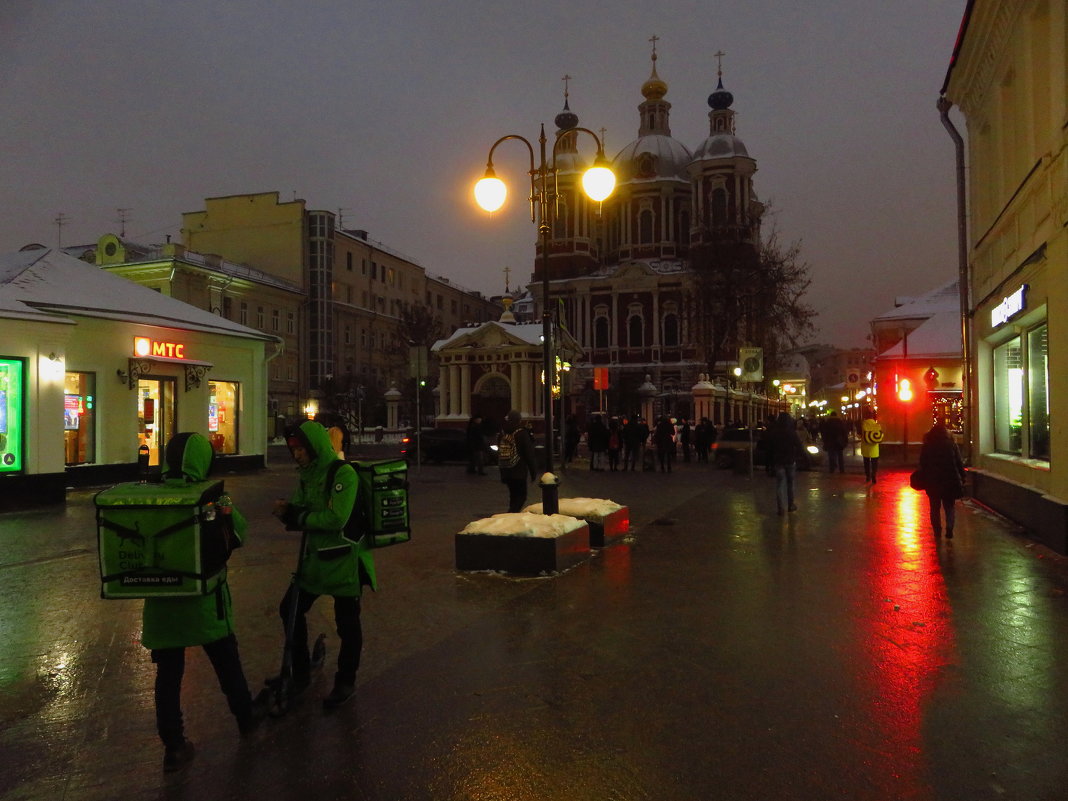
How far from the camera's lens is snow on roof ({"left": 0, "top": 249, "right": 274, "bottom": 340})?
17203 millimetres

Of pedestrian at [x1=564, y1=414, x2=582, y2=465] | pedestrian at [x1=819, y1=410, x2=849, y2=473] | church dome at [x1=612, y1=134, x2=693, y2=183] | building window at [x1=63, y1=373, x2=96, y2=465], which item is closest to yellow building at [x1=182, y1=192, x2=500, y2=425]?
church dome at [x1=612, y1=134, x2=693, y2=183]

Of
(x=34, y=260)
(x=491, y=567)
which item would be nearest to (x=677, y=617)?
(x=491, y=567)

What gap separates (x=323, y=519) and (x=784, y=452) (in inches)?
395

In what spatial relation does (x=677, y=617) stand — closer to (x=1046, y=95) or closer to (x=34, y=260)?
(x=1046, y=95)

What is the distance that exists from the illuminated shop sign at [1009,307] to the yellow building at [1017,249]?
27 millimetres

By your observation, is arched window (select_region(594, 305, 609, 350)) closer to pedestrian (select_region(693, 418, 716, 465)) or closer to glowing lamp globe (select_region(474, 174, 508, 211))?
pedestrian (select_region(693, 418, 716, 465))

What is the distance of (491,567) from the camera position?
334 inches

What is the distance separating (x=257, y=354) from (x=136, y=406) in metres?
5.04

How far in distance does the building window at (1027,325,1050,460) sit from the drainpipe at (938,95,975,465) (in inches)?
172

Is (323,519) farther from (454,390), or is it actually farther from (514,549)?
(454,390)

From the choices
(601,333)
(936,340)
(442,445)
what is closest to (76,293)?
(442,445)

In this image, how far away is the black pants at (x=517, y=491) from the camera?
36.7 feet

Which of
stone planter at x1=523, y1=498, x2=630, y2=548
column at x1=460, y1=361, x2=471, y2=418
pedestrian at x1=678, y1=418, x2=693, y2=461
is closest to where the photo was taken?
stone planter at x1=523, y1=498, x2=630, y2=548

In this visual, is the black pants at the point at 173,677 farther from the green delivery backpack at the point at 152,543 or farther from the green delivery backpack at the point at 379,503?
the green delivery backpack at the point at 379,503
